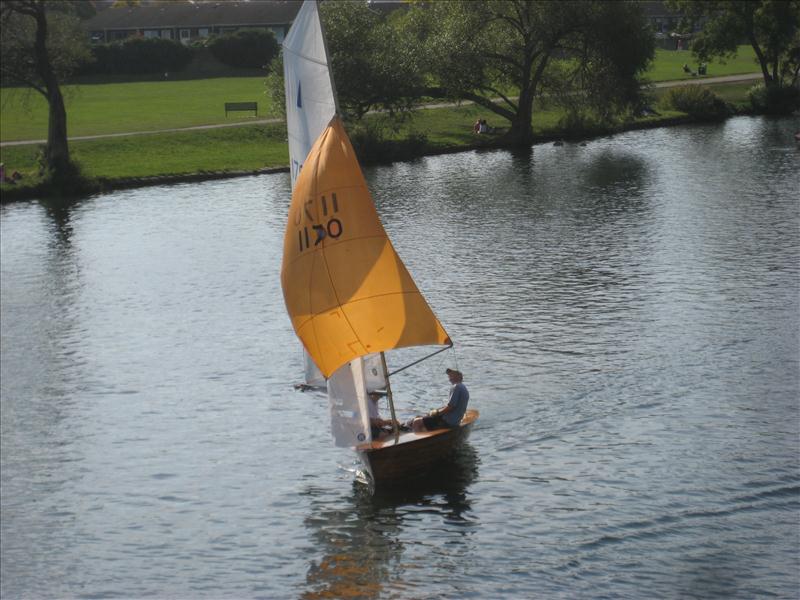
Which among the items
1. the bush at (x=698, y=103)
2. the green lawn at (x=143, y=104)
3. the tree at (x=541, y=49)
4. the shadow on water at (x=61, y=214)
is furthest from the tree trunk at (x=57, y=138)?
the bush at (x=698, y=103)

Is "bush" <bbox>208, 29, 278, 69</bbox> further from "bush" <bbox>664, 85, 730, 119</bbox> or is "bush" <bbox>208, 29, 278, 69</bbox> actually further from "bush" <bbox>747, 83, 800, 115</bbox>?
"bush" <bbox>747, 83, 800, 115</bbox>

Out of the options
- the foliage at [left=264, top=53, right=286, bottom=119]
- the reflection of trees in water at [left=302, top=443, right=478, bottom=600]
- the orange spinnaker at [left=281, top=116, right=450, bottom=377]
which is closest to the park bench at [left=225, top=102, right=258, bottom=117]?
the foliage at [left=264, top=53, right=286, bottom=119]

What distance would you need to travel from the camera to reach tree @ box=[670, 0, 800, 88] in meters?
117

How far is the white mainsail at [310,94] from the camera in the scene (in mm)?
32125

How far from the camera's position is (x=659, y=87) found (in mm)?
131000

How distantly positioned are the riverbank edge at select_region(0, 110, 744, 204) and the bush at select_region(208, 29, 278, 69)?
64833 mm

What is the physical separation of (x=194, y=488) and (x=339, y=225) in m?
9.16

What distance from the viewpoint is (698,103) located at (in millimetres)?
116562

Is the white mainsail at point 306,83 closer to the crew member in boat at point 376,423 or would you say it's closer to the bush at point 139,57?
the crew member in boat at point 376,423

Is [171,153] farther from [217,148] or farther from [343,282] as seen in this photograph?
[343,282]

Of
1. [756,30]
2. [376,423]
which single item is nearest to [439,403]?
[376,423]

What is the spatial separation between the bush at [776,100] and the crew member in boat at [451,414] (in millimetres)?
94826

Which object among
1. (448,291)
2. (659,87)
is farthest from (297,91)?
(659,87)

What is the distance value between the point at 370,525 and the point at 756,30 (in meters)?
103
